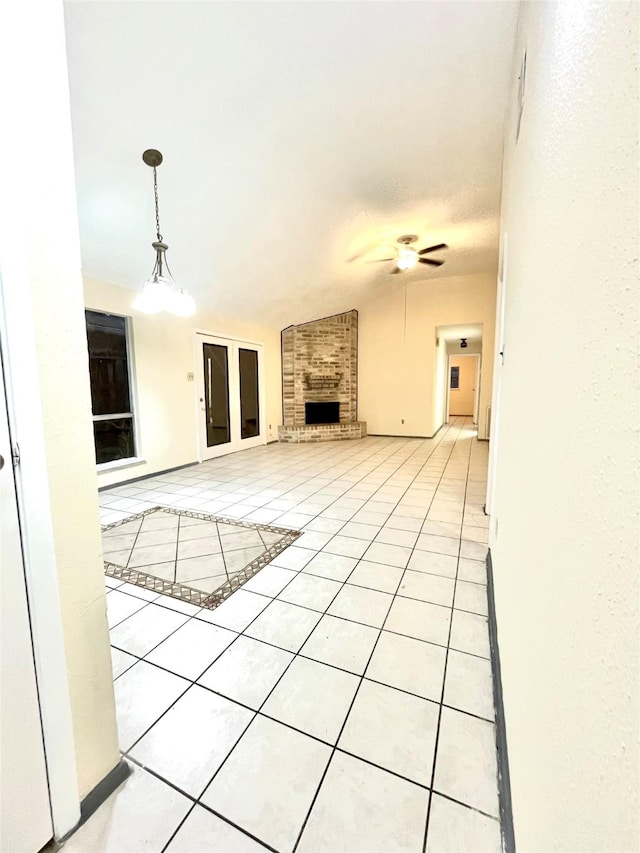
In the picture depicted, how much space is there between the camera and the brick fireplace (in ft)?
23.9

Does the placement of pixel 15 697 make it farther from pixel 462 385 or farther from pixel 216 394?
pixel 462 385

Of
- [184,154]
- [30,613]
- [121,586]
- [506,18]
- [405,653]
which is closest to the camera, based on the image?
[30,613]

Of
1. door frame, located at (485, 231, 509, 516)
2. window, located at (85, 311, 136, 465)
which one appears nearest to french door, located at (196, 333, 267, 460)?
window, located at (85, 311, 136, 465)

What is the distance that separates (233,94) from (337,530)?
10.2ft

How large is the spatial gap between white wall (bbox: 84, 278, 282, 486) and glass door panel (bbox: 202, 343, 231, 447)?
0.91ft

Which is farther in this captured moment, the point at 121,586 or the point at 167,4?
the point at 121,586

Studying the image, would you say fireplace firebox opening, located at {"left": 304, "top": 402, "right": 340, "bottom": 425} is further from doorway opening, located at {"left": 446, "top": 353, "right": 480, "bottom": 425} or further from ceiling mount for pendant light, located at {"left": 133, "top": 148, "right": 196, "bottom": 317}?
doorway opening, located at {"left": 446, "top": 353, "right": 480, "bottom": 425}

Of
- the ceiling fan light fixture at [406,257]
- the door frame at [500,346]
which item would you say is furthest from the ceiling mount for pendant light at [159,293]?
the ceiling fan light fixture at [406,257]

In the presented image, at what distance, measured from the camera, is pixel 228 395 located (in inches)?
235

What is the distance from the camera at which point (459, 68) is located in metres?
2.27

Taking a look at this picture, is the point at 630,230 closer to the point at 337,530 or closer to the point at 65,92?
the point at 65,92

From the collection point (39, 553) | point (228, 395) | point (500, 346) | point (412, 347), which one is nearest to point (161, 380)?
point (228, 395)

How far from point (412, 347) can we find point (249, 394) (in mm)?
3545

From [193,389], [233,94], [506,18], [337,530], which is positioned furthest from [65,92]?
[193,389]
